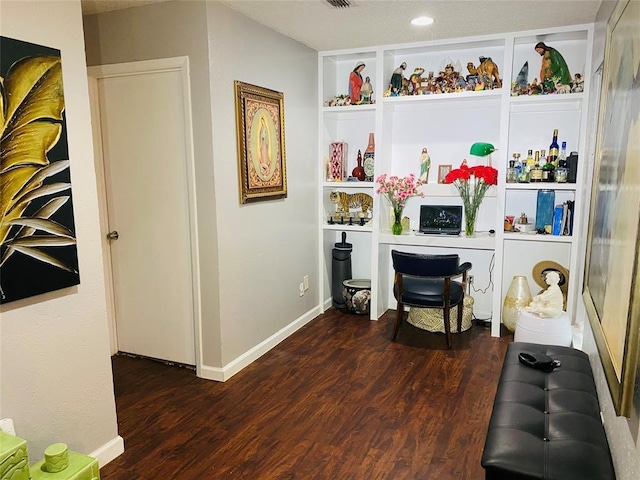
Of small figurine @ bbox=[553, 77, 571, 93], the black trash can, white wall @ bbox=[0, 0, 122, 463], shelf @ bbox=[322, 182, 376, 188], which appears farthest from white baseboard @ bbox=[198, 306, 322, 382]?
small figurine @ bbox=[553, 77, 571, 93]

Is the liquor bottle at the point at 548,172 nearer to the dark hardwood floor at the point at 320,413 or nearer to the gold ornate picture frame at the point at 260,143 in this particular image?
the dark hardwood floor at the point at 320,413

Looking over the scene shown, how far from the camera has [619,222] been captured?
1.54 meters

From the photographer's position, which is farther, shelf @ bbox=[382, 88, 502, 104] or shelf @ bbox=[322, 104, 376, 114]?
shelf @ bbox=[322, 104, 376, 114]

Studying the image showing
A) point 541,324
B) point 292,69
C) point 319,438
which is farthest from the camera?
point 292,69

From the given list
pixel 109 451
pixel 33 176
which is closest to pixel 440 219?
pixel 109 451

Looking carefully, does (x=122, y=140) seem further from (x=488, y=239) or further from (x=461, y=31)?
(x=488, y=239)

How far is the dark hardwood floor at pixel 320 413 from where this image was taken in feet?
7.66

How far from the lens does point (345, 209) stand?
15.1 ft

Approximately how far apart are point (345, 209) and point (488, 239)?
1.34 metres

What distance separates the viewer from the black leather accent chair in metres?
3.53

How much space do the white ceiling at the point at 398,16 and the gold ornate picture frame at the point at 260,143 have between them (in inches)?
19.3

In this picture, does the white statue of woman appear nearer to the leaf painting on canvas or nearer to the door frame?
the door frame

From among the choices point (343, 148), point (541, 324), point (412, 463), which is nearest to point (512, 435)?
point (412, 463)

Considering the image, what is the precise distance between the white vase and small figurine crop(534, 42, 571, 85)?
1.56 m
